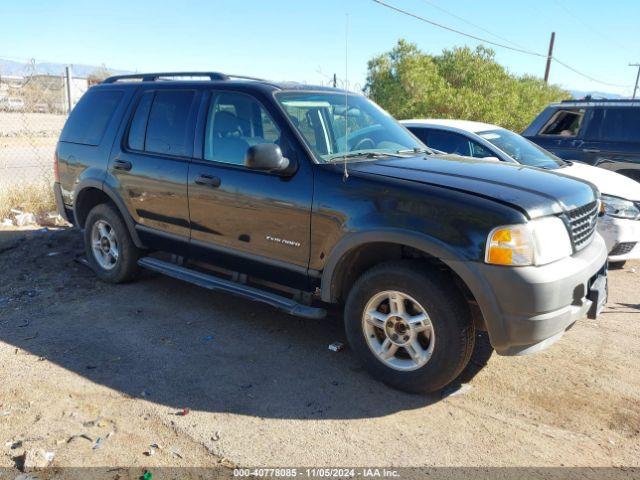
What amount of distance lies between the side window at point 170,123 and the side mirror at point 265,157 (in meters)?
1.11

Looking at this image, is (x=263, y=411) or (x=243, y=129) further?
(x=243, y=129)

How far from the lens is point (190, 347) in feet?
14.2

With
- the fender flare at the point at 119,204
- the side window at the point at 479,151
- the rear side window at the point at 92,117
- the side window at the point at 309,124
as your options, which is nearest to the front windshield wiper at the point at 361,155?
the side window at the point at 309,124

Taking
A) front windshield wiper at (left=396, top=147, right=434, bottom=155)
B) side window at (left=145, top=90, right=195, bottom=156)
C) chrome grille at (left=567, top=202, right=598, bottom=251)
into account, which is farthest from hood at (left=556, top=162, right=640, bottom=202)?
side window at (left=145, top=90, right=195, bottom=156)

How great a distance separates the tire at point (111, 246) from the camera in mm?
5484

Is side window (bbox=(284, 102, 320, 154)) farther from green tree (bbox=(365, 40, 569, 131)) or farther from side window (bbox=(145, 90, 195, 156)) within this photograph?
green tree (bbox=(365, 40, 569, 131))

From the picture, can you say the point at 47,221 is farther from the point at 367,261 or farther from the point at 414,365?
the point at 414,365

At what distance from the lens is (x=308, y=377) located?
3.91 m

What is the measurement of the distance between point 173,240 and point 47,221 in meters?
4.26

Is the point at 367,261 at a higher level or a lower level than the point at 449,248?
lower

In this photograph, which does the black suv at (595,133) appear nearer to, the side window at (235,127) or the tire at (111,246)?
the side window at (235,127)

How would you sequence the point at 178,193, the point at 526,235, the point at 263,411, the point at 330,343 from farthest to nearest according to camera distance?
1. the point at 178,193
2. the point at 330,343
3. the point at 263,411
4. the point at 526,235

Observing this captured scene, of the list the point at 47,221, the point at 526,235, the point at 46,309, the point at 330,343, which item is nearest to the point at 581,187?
the point at 526,235

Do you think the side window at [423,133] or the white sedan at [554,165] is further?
the side window at [423,133]
